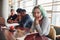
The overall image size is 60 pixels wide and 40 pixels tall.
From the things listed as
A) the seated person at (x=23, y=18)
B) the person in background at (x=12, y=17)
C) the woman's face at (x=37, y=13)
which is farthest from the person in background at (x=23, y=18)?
the woman's face at (x=37, y=13)

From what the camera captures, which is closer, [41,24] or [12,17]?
[41,24]

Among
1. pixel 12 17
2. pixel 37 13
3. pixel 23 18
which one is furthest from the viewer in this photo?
pixel 12 17

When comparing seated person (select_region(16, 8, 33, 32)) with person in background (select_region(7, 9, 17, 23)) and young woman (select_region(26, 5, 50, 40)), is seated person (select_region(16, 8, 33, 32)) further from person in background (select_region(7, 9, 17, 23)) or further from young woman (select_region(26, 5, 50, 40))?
young woman (select_region(26, 5, 50, 40))

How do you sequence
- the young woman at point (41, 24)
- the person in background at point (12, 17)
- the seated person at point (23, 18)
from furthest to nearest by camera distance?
1. the person in background at point (12, 17)
2. the seated person at point (23, 18)
3. the young woman at point (41, 24)

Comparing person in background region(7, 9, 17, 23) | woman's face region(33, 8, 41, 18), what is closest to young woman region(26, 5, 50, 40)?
woman's face region(33, 8, 41, 18)

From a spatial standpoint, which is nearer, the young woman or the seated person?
the young woman

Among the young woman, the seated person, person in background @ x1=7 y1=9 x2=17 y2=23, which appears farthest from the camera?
person in background @ x1=7 y1=9 x2=17 y2=23

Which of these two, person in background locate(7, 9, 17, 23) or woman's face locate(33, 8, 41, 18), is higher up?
woman's face locate(33, 8, 41, 18)

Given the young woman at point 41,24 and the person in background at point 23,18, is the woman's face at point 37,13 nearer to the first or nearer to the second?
the young woman at point 41,24

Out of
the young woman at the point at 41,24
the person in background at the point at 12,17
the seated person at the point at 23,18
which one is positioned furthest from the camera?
the person in background at the point at 12,17

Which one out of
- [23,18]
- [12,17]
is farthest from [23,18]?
[12,17]

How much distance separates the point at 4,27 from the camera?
7.11ft

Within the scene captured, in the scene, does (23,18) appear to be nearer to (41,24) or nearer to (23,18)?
(23,18)

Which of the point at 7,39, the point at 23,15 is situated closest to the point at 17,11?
the point at 23,15
